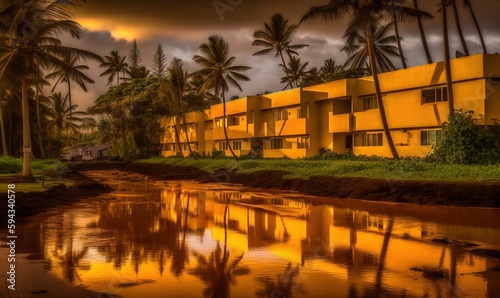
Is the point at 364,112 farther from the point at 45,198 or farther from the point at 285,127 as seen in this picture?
the point at 45,198

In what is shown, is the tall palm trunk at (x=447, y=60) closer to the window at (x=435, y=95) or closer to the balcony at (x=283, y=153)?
the window at (x=435, y=95)

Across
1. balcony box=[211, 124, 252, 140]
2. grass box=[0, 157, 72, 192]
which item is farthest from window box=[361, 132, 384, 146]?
grass box=[0, 157, 72, 192]

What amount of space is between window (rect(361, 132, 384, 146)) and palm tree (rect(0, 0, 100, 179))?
755 inches

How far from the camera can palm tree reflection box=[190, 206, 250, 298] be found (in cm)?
920

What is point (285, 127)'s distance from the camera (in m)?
44.4

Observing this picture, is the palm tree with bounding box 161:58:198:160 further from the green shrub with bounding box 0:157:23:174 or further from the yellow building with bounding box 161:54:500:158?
the green shrub with bounding box 0:157:23:174

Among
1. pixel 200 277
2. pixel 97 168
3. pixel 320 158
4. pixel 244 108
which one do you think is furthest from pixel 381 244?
pixel 97 168

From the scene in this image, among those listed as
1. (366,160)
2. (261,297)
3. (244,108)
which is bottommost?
(261,297)

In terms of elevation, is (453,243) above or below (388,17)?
below

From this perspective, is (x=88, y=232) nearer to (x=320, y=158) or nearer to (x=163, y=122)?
(x=320, y=158)

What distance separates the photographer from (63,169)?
4706cm

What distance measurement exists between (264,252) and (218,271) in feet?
7.18

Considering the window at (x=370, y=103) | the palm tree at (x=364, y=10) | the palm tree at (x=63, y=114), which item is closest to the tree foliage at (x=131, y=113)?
the palm tree at (x=63, y=114)

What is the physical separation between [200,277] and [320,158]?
30044 mm
